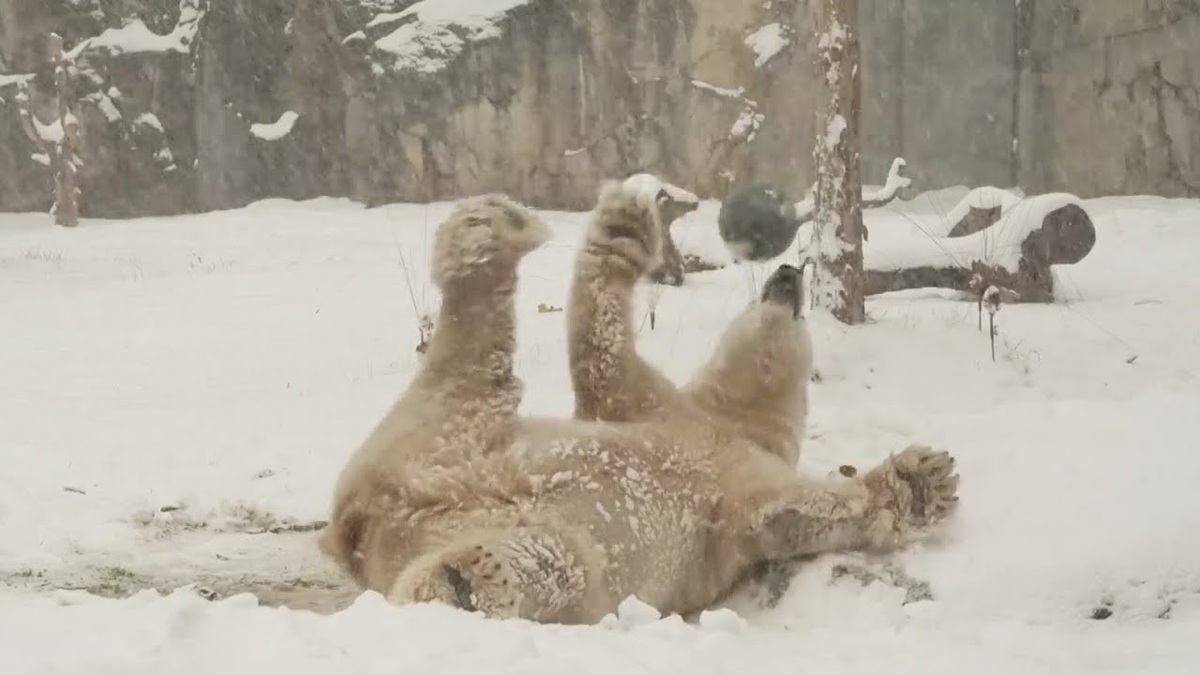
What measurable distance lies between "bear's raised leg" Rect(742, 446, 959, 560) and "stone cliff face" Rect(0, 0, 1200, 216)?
605 inches

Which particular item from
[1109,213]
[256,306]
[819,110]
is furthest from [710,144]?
[819,110]

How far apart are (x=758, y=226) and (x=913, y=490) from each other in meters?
3.21

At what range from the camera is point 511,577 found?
2443 mm

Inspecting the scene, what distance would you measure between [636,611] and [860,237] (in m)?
5.30

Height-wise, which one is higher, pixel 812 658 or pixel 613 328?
pixel 613 328

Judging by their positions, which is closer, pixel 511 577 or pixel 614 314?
pixel 511 577

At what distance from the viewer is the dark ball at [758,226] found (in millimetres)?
5984

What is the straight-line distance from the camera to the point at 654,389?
3.52 m

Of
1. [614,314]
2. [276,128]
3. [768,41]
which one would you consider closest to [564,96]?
[768,41]

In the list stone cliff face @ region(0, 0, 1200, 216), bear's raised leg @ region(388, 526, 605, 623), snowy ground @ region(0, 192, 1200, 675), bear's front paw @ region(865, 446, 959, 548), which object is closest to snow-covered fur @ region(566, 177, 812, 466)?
bear's front paw @ region(865, 446, 959, 548)

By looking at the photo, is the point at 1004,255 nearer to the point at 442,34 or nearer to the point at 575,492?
the point at 575,492

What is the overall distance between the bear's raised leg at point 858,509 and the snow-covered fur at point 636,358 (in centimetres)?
41

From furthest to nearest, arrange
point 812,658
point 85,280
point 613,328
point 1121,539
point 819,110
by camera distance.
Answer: point 85,280
point 819,110
point 613,328
point 1121,539
point 812,658

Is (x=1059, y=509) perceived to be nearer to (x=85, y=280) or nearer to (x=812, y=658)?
(x=812, y=658)
